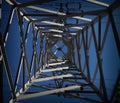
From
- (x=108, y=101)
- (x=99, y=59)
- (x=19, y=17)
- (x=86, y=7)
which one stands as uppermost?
(x=86, y=7)

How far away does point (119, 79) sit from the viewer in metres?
8.06

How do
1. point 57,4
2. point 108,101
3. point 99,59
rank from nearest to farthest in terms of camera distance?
point 108,101 < point 99,59 < point 57,4

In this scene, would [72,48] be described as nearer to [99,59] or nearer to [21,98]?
[99,59]

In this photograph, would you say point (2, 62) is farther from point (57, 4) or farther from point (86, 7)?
point (86, 7)

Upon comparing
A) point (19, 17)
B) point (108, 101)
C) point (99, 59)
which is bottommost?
point (108, 101)

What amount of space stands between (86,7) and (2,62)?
12.2 m

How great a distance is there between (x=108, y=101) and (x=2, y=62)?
4.62 metres

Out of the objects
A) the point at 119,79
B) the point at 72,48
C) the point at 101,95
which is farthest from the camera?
the point at 72,48

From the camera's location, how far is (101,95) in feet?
33.6

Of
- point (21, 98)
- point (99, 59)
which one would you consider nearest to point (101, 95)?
point (99, 59)

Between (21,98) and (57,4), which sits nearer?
(21,98)

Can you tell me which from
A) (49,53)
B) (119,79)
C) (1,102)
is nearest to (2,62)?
(1,102)

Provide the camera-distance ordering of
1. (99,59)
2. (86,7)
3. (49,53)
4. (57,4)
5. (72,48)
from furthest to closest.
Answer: (49,53), (72,48), (86,7), (57,4), (99,59)

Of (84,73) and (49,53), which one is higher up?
(49,53)
